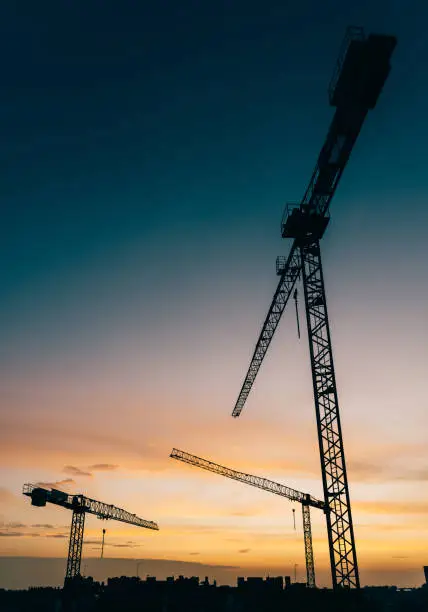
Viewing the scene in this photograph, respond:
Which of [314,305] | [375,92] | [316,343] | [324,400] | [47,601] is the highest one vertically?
[375,92]

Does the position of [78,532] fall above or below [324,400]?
below

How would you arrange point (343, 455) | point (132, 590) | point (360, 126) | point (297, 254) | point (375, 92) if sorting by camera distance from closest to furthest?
point (375, 92) < point (360, 126) < point (343, 455) < point (297, 254) < point (132, 590)

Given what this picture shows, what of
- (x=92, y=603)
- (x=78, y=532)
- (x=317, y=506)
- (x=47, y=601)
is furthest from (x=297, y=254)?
(x=47, y=601)

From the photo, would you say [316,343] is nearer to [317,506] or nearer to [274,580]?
[317,506]

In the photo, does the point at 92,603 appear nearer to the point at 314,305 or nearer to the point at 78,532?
the point at 78,532

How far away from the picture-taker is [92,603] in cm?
8562

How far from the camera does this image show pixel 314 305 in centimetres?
3981

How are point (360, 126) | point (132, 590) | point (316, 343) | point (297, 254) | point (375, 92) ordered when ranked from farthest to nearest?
1. point (132, 590)
2. point (297, 254)
3. point (316, 343)
4. point (360, 126)
5. point (375, 92)

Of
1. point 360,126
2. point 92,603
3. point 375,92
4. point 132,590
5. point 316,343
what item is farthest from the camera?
point 132,590

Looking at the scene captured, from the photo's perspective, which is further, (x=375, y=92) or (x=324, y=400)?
(x=324, y=400)

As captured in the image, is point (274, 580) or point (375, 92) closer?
point (375, 92)

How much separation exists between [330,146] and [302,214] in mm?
7491

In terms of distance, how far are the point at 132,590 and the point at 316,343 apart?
8275 cm

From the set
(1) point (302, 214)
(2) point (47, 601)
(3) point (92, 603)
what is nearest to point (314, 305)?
(1) point (302, 214)
